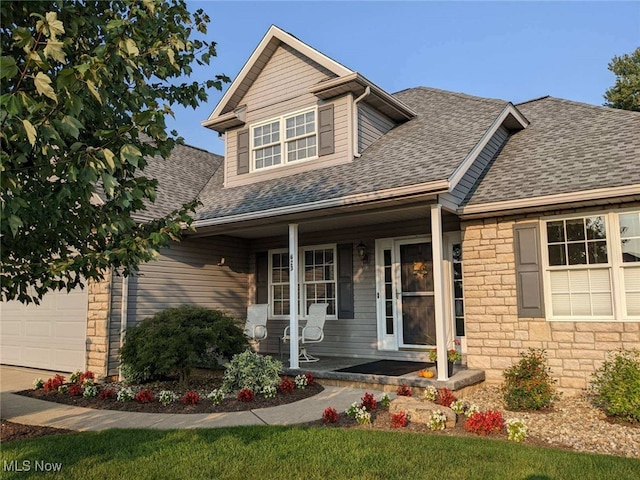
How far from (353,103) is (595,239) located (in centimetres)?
479

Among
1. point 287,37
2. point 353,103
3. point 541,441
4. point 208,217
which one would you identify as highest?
point 287,37

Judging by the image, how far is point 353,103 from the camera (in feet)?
30.2

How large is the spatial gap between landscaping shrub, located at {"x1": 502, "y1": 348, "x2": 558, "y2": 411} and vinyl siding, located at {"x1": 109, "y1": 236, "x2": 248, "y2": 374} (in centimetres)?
593

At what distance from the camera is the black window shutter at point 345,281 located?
966 cm

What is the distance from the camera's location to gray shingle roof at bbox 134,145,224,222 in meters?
9.83

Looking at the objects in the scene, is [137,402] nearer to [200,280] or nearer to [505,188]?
[200,280]

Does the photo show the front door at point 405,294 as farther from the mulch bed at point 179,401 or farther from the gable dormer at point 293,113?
the mulch bed at point 179,401

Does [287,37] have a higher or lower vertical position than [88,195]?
higher

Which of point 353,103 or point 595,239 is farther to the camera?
point 353,103

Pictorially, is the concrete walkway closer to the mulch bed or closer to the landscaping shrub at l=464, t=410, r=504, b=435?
the mulch bed

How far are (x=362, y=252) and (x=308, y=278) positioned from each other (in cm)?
153

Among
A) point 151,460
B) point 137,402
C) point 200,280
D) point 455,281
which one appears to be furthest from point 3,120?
point 200,280

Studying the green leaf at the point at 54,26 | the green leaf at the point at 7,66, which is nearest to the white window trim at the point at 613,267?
the green leaf at the point at 54,26

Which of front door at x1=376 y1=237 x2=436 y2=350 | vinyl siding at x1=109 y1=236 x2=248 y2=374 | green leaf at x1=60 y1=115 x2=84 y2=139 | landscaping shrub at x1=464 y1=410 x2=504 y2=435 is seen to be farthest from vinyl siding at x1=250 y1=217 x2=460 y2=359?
green leaf at x1=60 y1=115 x2=84 y2=139
